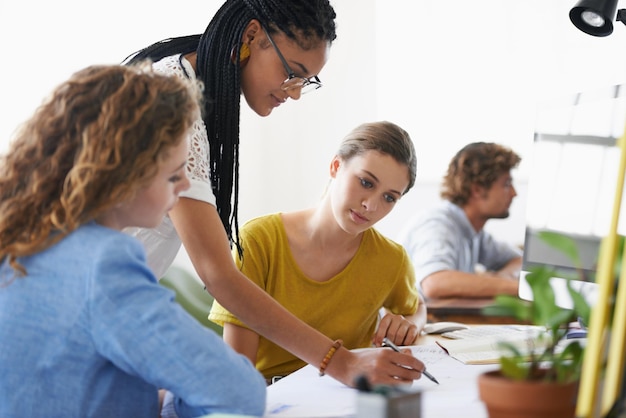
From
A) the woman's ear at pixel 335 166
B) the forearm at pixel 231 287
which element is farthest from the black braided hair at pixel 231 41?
the woman's ear at pixel 335 166

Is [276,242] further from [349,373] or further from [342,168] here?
[349,373]

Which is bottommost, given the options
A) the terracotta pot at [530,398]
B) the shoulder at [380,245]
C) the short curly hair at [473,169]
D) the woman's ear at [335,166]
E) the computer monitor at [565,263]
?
the short curly hair at [473,169]

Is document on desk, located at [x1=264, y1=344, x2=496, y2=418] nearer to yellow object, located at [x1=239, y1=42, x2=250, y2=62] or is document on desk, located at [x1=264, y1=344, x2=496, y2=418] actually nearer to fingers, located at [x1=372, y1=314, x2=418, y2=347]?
fingers, located at [x1=372, y1=314, x2=418, y2=347]

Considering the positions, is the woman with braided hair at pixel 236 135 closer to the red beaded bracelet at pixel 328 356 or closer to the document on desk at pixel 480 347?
the red beaded bracelet at pixel 328 356

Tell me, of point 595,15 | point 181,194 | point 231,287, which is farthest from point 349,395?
point 595,15

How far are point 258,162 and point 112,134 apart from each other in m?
3.24

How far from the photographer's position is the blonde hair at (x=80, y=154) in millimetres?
1038

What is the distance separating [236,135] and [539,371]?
94 cm

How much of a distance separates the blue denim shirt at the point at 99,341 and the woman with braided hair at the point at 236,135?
38cm

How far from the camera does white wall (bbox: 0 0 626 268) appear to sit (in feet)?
13.1

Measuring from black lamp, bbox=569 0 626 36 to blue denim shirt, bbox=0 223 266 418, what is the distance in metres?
1.32

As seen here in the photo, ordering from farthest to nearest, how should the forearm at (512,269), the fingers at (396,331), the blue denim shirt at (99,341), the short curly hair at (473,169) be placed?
the forearm at (512,269)
the short curly hair at (473,169)
the fingers at (396,331)
the blue denim shirt at (99,341)

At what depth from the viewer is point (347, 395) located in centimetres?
136

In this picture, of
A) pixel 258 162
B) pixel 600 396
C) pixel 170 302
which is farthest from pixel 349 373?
pixel 258 162
